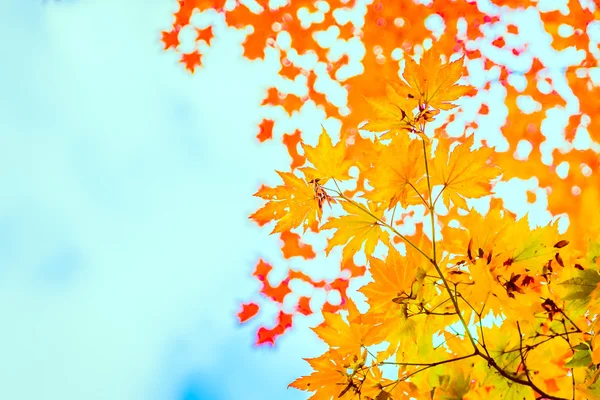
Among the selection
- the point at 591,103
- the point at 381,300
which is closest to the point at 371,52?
the point at 591,103

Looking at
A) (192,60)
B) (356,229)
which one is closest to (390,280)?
(356,229)

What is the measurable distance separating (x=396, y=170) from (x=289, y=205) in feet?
0.74

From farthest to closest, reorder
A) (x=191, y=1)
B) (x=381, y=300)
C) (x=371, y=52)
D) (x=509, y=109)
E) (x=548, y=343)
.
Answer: (x=191, y=1) < (x=371, y=52) < (x=509, y=109) < (x=548, y=343) < (x=381, y=300)

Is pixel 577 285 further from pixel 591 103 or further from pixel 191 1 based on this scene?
pixel 191 1

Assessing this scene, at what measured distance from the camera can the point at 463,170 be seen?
29.7 inches

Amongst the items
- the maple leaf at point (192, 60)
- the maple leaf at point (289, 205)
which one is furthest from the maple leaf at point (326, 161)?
the maple leaf at point (192, 60)

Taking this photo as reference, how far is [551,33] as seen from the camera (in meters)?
2.51

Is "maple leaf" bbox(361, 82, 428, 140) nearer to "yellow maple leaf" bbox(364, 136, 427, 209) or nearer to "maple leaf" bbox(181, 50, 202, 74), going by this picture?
"yellow maple leaf" bbox(364, 136, 427, 209)

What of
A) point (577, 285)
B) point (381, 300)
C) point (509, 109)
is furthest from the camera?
point (509, 109)

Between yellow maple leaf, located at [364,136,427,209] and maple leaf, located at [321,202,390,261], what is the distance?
0.06 metres

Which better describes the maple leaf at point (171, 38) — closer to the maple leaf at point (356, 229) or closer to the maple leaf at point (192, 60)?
the maple leaf at point (192, 60)

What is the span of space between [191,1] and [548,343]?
10.0ft

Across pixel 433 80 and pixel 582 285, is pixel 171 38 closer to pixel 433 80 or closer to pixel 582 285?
pixel 433 80

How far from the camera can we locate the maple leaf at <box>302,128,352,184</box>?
851 mm
